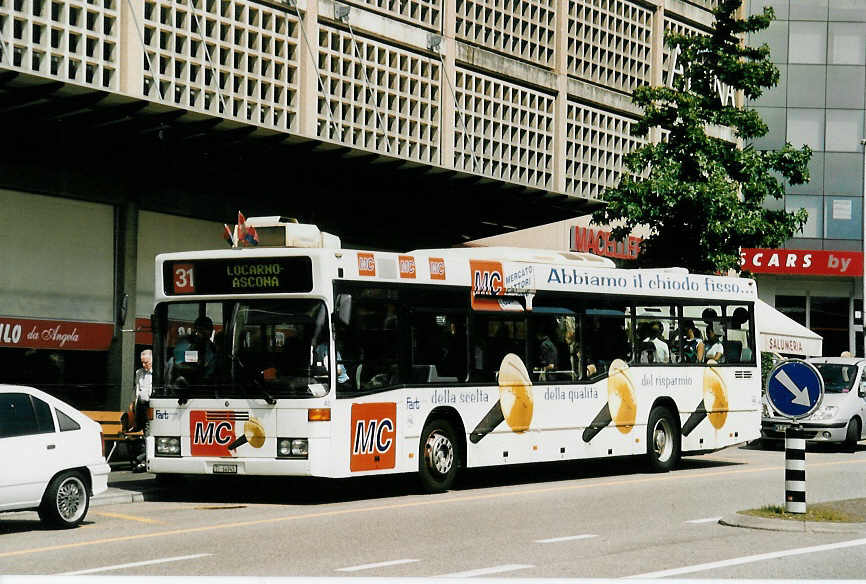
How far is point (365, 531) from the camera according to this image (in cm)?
1310

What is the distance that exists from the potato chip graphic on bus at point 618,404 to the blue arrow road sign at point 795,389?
5.38 meters

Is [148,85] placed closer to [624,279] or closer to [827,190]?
[624,279]

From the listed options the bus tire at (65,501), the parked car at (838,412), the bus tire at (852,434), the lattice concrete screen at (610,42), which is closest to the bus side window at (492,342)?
the bus tire at (65,501)

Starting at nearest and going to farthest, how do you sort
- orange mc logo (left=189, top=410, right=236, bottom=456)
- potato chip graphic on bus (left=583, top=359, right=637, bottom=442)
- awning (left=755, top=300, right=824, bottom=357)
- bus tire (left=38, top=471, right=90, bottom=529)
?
bus tire (left=38, top=471, right=90, bottom=529)
orange mc logo (left=189, top=410, right=236, bottom=456)
potato chip graphic on bus (left=583, top=359, right=637, bottom=442)
awning (left=755, top=300, right=824, bottom=357)

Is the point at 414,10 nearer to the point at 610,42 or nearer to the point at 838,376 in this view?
the point at 610,42

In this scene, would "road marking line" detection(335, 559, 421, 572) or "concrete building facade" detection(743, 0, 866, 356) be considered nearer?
"road marking line" detection(335, 559, 421, 572)

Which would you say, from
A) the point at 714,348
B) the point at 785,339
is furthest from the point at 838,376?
the point at 714,348

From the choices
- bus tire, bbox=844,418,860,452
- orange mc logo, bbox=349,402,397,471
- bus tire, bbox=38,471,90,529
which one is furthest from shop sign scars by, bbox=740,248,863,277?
bus tire, bbox=38,471,90,529

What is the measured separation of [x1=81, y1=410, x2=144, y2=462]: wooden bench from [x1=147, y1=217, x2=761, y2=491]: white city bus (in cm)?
299

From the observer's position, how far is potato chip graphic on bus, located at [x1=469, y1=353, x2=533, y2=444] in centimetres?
1805

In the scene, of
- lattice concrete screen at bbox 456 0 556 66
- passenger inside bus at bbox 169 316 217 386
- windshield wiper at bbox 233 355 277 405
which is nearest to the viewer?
windshield wiper at bbox 233 355 277 405

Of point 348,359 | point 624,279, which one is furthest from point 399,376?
point 624,279

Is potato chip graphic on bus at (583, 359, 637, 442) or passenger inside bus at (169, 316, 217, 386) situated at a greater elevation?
passenger inside bus at (169, 316, 217, 386)

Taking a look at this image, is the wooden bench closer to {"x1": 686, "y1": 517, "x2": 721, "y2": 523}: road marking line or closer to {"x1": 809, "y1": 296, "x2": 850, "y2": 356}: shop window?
{"x1": 686, "y1": 517, "x2": 721, "y2": 523}: road marking line
